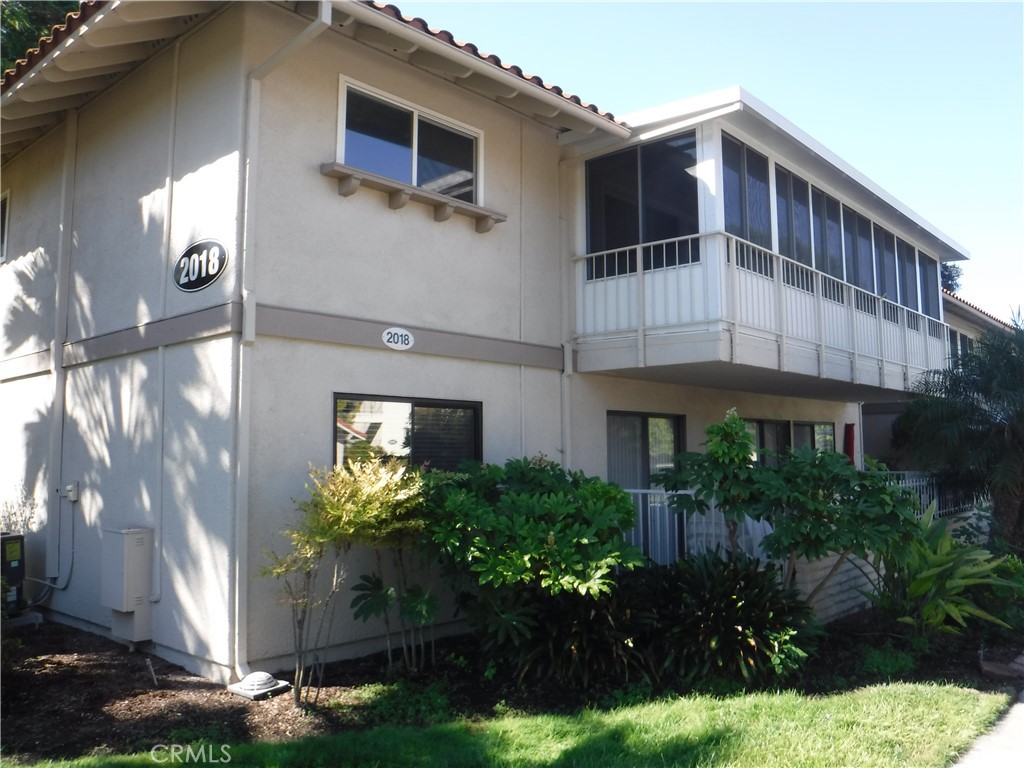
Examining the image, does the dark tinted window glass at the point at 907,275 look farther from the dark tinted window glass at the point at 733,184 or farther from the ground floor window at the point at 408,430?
the ground floor window at the point at 408,430

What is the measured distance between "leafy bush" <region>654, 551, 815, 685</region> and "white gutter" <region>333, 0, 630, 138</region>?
470 centimetres

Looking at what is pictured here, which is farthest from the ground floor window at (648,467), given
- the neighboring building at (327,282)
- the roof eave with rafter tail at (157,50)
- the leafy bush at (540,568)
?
the roof eave with rafter tail at (157,50)

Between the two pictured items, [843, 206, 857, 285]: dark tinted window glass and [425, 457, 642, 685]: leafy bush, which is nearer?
[425, 457, 642, 685]: leafy bush

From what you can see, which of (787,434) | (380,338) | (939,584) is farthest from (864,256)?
(380,338)

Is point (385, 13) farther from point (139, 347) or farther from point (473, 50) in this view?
point (139, 347)

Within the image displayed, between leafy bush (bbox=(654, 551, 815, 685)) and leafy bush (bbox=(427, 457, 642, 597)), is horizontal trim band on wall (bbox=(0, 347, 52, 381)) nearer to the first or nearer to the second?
leafy bush (bbox=(427, 457, 642, 597))

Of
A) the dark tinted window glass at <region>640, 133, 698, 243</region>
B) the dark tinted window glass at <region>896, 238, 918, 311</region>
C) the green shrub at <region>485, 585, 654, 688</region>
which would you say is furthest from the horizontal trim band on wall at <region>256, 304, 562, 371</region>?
the dark tinted window glass at <region>896, 238, 918, 311</region>

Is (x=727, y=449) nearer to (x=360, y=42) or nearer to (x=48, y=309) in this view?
(x=360, y=42)

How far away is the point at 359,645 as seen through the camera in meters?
7.34

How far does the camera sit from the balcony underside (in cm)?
869

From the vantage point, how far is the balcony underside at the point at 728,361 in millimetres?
8688

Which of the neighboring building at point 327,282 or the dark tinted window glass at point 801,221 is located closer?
the neighboring building at point 327,282

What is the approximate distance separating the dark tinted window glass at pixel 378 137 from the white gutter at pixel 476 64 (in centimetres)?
76

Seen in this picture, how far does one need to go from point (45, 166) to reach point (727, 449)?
342 inches
